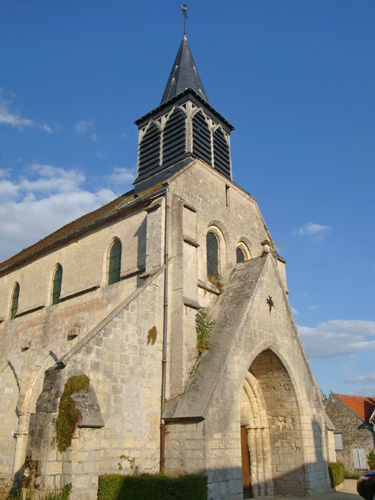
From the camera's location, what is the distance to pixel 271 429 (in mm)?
13766

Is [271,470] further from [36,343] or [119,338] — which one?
[36,343]

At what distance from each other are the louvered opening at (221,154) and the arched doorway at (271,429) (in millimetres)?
8894

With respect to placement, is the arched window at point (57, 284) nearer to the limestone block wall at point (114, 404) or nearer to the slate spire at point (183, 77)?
the limestone block wall at point (114, 404)

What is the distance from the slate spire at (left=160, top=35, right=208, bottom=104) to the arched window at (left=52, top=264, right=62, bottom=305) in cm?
1010

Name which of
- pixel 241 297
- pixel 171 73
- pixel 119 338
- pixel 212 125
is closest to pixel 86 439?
pixel 119 338

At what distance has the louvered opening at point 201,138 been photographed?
59.3 ft

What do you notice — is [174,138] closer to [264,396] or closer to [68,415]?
[264,396]

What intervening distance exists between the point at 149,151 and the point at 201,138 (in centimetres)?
260

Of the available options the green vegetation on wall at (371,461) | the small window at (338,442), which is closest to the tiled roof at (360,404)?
the small window at (338,442)

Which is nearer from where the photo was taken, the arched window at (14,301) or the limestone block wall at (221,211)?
the limestone block wall at (221,211)

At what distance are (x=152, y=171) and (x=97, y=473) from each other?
42.4 feet

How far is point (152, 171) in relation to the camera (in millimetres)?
18734

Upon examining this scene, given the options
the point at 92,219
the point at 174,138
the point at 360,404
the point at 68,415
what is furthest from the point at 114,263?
the point at 360,404

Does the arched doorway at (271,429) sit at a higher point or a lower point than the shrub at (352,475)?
higher
